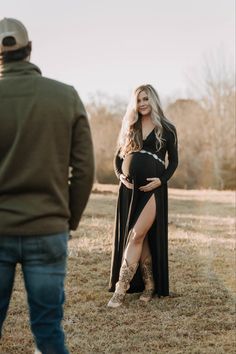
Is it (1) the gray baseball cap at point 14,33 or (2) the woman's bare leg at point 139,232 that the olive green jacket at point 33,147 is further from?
(2) the woman's bare leg at point 139,232

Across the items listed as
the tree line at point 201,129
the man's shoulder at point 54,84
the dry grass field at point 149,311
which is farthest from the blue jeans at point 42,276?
the tree line at point 201,129

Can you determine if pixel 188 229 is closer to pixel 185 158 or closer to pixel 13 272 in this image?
pixel 13 272

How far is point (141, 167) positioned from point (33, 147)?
9.90ft

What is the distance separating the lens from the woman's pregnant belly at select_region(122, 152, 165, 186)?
5.69 metres

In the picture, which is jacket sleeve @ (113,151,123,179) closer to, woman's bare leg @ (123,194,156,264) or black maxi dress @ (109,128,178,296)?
black maxi dress @ (109,128,178,296)

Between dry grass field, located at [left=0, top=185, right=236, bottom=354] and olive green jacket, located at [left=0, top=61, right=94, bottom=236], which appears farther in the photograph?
dry grass field, located at [left=0, top=185, right=236, bottom=354]

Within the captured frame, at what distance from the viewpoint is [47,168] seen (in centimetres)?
277

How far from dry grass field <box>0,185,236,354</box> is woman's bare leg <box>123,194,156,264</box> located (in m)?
0.46

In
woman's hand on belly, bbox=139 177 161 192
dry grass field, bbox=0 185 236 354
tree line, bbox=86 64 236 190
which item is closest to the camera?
dry grass field, bbox=0 185 236 354

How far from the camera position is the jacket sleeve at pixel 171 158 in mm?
5734

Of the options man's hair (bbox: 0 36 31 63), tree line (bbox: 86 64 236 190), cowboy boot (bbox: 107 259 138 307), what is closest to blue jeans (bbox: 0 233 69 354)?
man's hair (bbox: 0 36 31 63)

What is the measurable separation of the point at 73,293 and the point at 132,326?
1263mm

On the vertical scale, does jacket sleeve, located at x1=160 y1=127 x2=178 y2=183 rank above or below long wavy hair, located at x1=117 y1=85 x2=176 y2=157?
below

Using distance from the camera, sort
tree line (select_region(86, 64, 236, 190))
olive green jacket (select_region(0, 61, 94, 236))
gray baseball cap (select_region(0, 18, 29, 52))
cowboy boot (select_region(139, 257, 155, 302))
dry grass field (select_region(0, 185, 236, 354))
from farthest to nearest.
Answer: tree line (select_region(86, 64, 236, 190)) < cowboy boot (select_region(139, 257, 155, 302)) < dry grass field (select_region(0, 185, 236, 354)) < gray baseball cap (select_region(0, 18, 29, 52)) < olive green jacket (select_region(0, 61, 94, 236))
